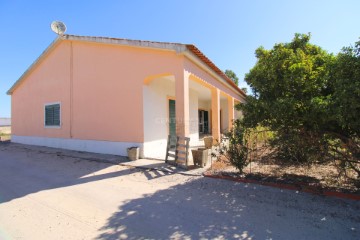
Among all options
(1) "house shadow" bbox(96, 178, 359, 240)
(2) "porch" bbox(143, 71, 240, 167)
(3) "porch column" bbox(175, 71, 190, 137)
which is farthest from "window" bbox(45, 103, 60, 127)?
(1) "house shadow" bbox(96, 178, 359, 240)

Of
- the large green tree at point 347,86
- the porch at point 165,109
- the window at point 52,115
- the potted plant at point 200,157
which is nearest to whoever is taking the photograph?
the large green tree at point 347,86

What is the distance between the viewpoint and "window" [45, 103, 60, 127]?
11.3 meters

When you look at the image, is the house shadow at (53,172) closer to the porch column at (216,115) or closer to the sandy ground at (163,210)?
the sandy ground at (163,210)

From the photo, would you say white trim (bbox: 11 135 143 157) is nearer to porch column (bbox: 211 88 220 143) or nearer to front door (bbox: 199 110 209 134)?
porch column (bbox: 211 88 220 143)

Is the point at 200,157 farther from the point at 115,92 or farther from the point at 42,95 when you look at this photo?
the point at 42,95

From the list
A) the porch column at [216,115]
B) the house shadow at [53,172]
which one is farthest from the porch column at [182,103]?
the porch column at [216,115]

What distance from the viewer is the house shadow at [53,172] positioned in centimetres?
536

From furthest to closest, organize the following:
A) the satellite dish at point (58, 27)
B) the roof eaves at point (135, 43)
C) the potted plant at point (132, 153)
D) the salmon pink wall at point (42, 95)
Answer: the salmon pink wall at point (42, 95) < the satellite dish at point (58, 27) < the potted plant at point (132, 153) < the roof eaves at point (135, 43)

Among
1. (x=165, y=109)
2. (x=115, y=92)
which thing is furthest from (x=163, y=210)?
(x=165, y=109)

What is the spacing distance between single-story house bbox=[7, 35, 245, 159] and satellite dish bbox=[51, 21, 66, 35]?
342 millimetres

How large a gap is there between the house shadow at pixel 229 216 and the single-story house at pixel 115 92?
9.93 ft

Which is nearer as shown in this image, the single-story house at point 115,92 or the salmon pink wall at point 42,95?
the single-story house at point 115,92

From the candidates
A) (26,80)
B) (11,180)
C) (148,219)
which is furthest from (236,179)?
(26,80)

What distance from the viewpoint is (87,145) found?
9773 mm
